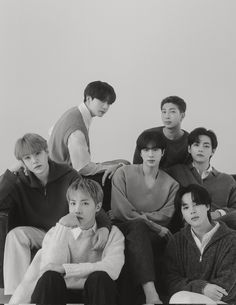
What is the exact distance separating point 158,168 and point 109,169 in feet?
0.76

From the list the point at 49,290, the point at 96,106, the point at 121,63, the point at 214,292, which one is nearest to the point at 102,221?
the point at 49,290

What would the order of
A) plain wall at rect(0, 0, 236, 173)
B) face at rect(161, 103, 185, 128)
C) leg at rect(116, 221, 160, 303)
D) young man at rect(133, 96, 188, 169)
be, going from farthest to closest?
plain wall at rect(0, 0, 236, 173), face at rect(161, 103, 185, 128), young man at rect(133, 96, 188, 169), leg at rect(116, 221, 160, 303)

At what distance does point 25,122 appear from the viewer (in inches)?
176

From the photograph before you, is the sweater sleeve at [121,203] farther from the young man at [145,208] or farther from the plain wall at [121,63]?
the plain wall at [121,63]

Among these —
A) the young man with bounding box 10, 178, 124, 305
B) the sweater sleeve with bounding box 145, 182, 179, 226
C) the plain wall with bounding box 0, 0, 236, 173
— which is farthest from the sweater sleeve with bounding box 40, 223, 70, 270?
the plain wall with bounding box 0, 0, 236, 173

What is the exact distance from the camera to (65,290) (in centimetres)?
Result: 215

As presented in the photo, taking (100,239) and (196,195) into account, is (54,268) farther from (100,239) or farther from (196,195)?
(196,195)

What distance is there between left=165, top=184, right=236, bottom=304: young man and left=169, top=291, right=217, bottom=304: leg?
8 centimetres

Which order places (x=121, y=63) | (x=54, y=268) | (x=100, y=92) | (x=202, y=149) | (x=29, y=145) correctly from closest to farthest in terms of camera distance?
(x=54, y=268) < (x=29, y=145) < (x=202, y=149) < (x=100, y=92) < (x=121, y=63)

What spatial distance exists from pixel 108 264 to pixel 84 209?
0.79ft

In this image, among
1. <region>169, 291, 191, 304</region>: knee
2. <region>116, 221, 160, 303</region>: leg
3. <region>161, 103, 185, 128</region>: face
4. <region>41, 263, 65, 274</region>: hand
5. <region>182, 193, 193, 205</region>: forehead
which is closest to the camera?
<region>169, 291, 191, 304</region>: knee

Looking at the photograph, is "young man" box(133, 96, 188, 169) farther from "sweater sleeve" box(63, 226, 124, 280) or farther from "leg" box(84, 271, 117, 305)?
"leg" box(84, 271, 117, 305)

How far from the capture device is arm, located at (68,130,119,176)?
2881 millimetres

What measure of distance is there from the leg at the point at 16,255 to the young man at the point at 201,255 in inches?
21.8
